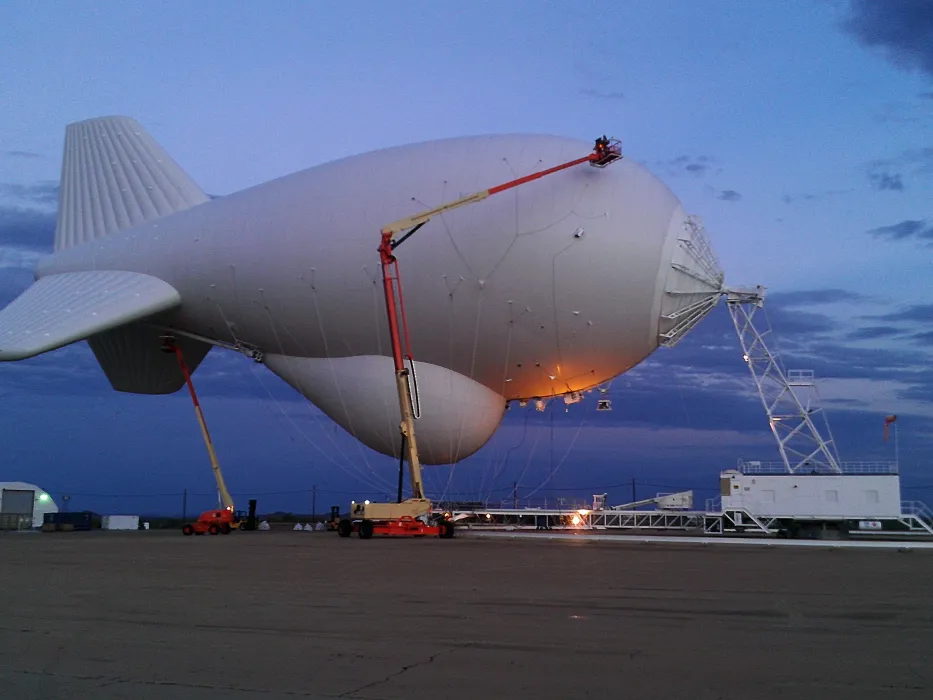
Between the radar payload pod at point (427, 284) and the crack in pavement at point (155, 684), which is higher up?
the radar payload pod at point (427, 284)

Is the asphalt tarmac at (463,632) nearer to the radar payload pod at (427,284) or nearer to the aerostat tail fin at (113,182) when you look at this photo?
the radar payload pod at (427,284)

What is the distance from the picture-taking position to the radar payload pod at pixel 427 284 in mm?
26859

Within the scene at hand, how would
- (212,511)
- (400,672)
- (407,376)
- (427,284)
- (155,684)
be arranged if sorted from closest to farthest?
(155,684) → (400,672) → (407,376) → (427,284) → (212,511)

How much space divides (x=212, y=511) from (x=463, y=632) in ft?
94.1

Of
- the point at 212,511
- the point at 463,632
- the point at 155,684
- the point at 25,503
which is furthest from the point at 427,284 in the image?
the point at 25,503

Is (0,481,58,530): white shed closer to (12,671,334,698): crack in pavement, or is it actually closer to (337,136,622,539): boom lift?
(337,136,622,539): boom lift

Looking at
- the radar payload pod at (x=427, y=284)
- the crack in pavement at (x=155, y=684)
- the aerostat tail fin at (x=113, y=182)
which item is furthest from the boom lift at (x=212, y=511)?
the crack in pavement at (x=155, y=684)

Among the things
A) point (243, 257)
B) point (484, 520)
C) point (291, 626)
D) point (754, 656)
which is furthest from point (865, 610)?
point (484, 520)

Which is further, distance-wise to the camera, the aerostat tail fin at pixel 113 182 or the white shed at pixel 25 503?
the white shed at pixel 25 503

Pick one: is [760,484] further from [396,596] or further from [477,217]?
[396,596]

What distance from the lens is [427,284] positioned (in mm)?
28297

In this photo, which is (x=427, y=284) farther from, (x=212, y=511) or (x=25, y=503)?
(x=25, y=503)

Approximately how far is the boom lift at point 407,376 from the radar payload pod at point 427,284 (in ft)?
1.46

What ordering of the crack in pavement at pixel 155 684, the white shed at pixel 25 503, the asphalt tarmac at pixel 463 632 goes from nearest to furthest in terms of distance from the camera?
1. the crack in pavement at pixel 155 684
2. the asphalt tarmac at pixel 463 632
3. the white shed at pixel 25 503
